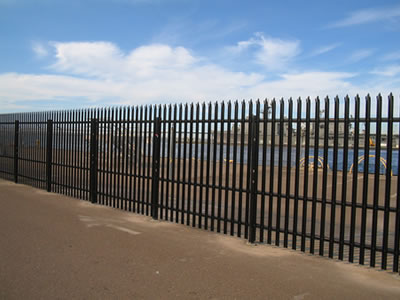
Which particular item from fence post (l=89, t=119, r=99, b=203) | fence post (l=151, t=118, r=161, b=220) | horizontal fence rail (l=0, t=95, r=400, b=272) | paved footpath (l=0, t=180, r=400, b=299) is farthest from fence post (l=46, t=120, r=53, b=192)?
fence post (l=151, t=118, r=161, b=220)

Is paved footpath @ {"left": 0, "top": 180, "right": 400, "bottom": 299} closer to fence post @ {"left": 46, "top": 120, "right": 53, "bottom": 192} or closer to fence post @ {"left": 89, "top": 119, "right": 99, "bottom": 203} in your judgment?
fence post @ {"left": 89, "top": 119, "right": 99, "bottom": 203}

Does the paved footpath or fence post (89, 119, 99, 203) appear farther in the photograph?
fence post (89, 119, 99, 203)

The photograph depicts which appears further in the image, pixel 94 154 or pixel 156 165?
pixel 94 154

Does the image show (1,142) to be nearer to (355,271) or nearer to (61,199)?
(61,199)

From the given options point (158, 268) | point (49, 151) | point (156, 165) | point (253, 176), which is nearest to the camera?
point (158, 268)

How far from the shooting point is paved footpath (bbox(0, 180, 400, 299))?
384 cm

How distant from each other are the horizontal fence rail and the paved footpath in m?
0.49

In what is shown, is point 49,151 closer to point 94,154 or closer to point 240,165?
point 94,154

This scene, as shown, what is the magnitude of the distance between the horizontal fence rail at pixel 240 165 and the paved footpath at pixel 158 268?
1.60ft

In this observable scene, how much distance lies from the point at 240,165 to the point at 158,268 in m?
2.30

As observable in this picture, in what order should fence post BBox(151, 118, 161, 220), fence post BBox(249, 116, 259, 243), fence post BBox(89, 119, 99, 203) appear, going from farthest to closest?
fence post BBox(89, 119, 99, 203) → fence post BBox(151, 118, 161, 220) → fence post BBox(249, 116, 259, 243)

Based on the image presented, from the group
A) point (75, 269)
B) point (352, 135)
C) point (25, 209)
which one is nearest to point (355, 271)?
point (352, 135)

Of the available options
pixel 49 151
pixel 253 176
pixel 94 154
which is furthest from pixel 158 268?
pixel 49 151

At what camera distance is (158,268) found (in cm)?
454
